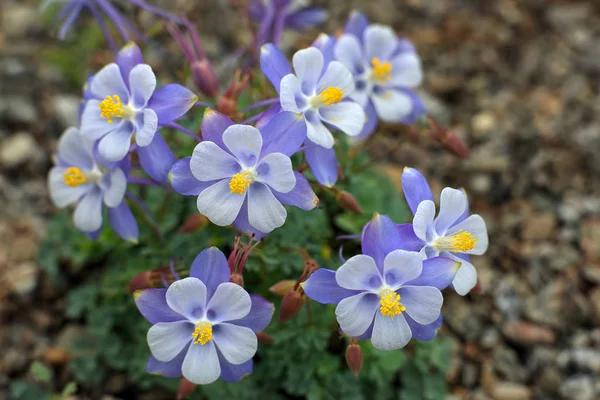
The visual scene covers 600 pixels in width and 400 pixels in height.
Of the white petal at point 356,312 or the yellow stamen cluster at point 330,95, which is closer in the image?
the white petal at point 356,312

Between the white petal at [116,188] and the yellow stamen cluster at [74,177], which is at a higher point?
the white petal at [116,188]

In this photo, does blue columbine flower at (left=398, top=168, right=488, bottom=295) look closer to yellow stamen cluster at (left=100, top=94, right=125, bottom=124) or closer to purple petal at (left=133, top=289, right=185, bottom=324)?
purple petal at (left=133, top=289, right=185, bottom=324)

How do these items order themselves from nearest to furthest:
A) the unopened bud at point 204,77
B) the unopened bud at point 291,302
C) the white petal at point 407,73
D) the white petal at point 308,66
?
the unopened bud at point 291,302, the white petal at point 308,66, the unopened bud at point 204,77, the white petal at point 407,73

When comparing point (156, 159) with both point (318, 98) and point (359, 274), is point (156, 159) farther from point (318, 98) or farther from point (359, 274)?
point (359, 274)

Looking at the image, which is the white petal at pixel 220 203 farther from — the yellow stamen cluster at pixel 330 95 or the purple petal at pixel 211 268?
the yellow stamen cluster at pixel 330 95

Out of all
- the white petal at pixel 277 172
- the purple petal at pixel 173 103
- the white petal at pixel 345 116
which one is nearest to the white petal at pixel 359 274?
the white petal at pixel 277 172

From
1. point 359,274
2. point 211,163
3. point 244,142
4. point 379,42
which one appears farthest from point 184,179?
point 379,42

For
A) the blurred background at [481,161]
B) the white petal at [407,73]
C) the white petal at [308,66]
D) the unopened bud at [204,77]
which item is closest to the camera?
the white petal at [308,66]
